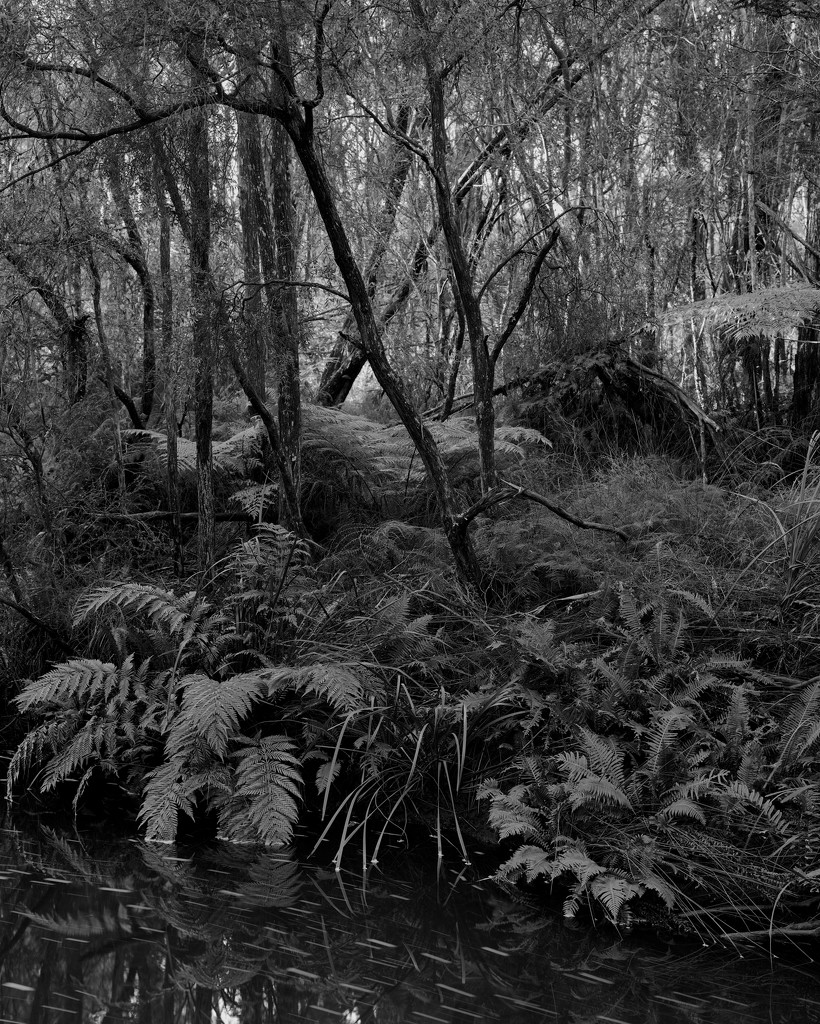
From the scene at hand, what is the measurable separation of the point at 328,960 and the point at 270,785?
95cm

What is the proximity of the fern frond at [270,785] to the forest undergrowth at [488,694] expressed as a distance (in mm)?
11

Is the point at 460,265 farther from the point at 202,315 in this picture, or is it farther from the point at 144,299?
the point at 144,299

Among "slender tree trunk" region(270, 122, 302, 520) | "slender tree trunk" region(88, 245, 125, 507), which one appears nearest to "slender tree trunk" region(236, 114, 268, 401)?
"slender tree trunk" region(270, 122, 302, 520)

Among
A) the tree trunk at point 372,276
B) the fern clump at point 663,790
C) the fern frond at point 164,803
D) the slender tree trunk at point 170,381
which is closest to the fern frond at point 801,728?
the fern clump at point 663,790

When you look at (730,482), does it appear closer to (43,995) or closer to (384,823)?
(384,823)

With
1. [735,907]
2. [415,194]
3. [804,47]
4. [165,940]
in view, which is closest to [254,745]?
[165,940]

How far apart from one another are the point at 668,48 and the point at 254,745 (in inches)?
221

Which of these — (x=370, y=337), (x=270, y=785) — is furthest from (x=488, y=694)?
(x=370, y=337)

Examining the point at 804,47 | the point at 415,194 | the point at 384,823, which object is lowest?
the point at 384,823

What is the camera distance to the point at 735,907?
258 centimetres

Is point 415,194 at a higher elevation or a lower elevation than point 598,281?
higher

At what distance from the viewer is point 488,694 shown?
3477 mm

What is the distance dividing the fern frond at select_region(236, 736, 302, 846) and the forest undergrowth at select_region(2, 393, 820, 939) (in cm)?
1

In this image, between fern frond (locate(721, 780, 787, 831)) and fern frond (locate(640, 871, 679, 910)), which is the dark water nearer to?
fern frond (locate(640, 871, 679, 910))
